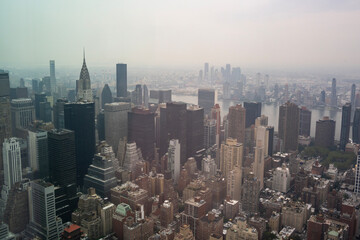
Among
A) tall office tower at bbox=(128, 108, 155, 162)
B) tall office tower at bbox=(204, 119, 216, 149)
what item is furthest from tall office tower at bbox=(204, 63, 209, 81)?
tall office tower at bbox=(128, 108, 155, 162)

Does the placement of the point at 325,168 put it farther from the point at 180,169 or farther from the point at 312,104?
the point at 180,169

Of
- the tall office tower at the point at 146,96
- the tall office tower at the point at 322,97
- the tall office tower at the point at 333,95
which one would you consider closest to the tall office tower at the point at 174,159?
the tall office tower at the point at 146,96

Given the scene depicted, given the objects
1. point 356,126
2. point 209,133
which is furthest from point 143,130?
point 356,126

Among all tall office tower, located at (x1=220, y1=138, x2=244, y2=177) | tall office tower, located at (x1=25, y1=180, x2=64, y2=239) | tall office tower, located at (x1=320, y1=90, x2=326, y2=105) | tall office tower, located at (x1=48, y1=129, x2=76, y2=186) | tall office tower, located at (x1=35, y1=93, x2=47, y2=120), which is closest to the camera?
tall office tower, located at (x1=25, y1=180, x2=64, y2=239)

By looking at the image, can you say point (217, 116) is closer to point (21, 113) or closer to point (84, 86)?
point (84, 86)

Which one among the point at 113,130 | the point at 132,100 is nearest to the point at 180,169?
the point at 113,130

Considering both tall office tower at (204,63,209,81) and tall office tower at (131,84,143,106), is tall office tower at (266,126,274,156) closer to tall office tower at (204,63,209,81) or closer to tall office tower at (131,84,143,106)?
tall office tower at (204,63,209,81)
